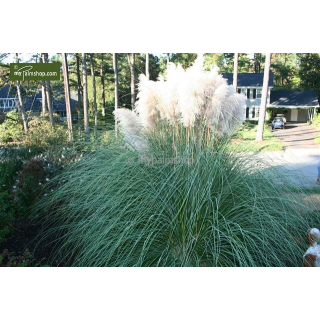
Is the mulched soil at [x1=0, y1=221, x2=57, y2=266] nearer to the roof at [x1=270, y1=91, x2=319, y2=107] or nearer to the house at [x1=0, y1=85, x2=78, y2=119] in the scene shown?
the house at [x1=0, y1=85, x2=78, y2=119]

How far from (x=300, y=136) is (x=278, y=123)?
3364 millimetres

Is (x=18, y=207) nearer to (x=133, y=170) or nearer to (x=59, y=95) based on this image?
(x=133, y=170)

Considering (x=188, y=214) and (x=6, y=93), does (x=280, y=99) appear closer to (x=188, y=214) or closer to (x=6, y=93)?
(x=6, y=93)

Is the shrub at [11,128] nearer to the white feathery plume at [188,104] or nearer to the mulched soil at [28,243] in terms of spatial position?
the mulched soil at [28,243]

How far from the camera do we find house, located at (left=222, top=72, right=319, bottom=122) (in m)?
9.60

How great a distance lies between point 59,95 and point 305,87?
24.3 ft

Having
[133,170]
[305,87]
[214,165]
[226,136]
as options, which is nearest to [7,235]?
[133,170]

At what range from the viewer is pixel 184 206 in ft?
6.98

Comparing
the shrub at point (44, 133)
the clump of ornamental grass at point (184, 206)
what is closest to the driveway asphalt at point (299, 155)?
the clump of ornamental grass at point (184, 206)

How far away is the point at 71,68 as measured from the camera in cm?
576
